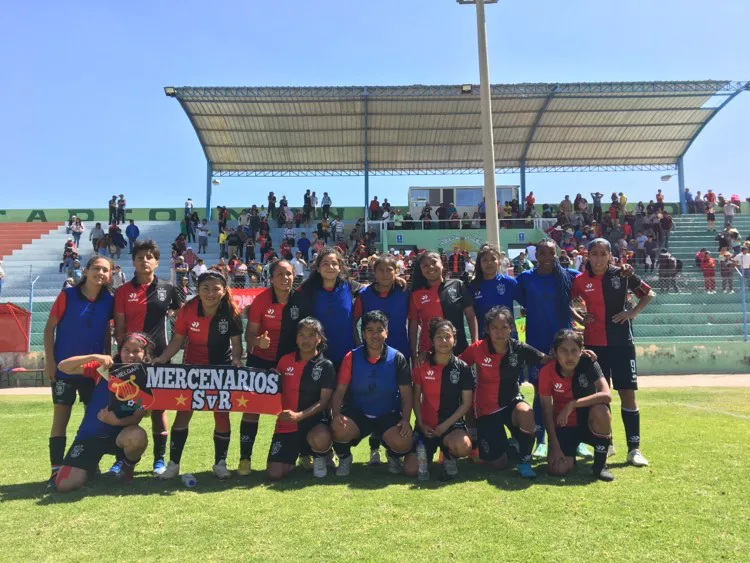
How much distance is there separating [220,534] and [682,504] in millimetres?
3074

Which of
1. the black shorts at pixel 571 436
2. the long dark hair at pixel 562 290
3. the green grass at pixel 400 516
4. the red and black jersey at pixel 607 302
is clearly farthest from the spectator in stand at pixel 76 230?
the black shorts at pixel 571 436

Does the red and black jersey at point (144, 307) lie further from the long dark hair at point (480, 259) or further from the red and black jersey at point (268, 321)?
the long dark hair at point (480, 259)

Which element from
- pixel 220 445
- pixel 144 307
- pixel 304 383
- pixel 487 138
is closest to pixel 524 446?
pixel 304 383

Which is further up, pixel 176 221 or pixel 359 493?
pixel 176 221

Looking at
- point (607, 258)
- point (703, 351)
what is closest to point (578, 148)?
point (703, 351)

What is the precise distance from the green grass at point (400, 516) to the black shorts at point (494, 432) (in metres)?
0.17

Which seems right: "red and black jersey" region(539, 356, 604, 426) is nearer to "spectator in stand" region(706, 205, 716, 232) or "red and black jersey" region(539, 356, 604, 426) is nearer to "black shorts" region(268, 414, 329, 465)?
"black shorts" region(268, 414, 329, 465)

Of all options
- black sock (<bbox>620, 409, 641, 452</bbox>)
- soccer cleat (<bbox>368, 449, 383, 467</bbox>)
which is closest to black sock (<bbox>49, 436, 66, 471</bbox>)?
soccer cleat (<bbox>368, 449, 383, 467</bbox>)

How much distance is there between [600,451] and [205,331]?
3.50 meters

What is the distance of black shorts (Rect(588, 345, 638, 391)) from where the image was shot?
5219 mm

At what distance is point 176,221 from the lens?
29.8 m

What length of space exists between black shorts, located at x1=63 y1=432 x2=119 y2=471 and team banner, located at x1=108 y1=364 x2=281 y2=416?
265mm

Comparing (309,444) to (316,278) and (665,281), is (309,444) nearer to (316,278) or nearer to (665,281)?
(316,278)

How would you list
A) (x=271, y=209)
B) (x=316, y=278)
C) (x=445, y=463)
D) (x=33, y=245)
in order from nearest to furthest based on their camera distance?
(x=445, y=463) → (x=316, y=278) → (x=33, y=245) → (x=271, y=209)
